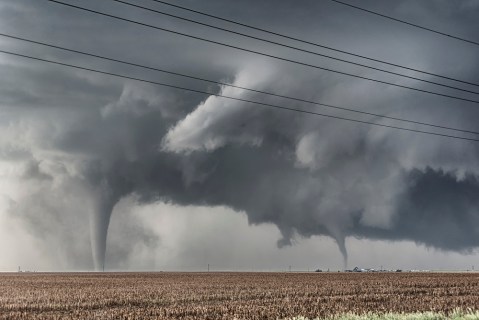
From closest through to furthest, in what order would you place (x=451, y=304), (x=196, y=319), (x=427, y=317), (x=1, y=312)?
1. (x=427, y=317)
2. (x=196, y=319)
3. (x=1, y=312)
4. (x=451, y=304)

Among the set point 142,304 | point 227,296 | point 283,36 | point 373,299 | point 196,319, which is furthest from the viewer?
point 227,296

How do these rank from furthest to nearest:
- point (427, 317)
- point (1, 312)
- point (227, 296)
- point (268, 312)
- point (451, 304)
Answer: point (227, 296), point (451, 304), point (1, 312), point (268, 312), point (427, 317)

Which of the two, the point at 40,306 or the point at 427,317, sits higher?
the point at 40,306

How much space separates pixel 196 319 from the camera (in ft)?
107

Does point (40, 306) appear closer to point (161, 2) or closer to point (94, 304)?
point (94, 304)

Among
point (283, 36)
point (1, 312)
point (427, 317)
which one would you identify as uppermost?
point (283, 36)

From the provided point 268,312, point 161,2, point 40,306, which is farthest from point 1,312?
point 161,2

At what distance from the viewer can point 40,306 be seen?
45.3 meters

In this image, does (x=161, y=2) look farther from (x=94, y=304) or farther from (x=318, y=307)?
(x=94, y=304)

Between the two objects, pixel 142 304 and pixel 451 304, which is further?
pixel 142 304

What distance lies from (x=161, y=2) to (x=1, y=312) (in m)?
26.8

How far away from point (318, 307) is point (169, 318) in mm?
12136

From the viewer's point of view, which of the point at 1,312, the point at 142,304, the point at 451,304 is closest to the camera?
the point at 1,312

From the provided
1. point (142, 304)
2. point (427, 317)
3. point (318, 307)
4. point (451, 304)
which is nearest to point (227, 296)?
point (142, 304)
